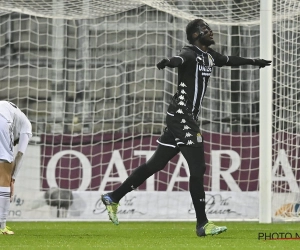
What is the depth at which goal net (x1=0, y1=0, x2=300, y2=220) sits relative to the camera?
1134cm

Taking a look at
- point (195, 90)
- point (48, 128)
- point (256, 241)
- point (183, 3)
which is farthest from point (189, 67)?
point (48, 128)

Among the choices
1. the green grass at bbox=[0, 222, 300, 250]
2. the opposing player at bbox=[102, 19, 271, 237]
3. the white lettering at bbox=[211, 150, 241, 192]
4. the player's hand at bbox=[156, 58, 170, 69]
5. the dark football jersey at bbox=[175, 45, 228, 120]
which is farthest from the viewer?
the white lettering at bbox=[211, 150, 241, 192]

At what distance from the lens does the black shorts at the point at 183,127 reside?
7.73 metres

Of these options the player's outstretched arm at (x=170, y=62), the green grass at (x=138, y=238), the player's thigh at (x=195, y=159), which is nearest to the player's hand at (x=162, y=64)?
the player's outstretched arm at (x=170, y=62)

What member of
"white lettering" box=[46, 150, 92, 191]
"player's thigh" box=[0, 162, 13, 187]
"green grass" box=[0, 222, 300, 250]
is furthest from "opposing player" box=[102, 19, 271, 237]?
"white lettering" box=[46, 150, 92, 191]

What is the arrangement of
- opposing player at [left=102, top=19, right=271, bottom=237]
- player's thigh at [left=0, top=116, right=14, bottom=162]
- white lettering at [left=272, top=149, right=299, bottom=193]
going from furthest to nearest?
white lettering at [left=272, top=149, right=299, bottom=193], player's thigh at [left=0, top=116, right=14, bottom=162], opposing player at [left=102, top=19, right=271, bottom=237]

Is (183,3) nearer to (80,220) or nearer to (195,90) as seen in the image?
(80,220)

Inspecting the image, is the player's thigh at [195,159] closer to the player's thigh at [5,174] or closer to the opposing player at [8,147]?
the opposing player at [8,147]

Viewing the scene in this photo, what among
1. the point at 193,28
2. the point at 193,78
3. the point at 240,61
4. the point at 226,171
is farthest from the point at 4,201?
the point at 226,171

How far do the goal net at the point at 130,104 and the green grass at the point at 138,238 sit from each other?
155 cm

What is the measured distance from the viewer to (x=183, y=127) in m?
7.76

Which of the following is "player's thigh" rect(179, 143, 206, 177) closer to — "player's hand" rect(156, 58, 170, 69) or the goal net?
"player's hand" rect(156, 58, 170, 69)

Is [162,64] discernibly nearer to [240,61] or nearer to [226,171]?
[240,61]

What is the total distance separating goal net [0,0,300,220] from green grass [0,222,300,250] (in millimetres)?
1551
